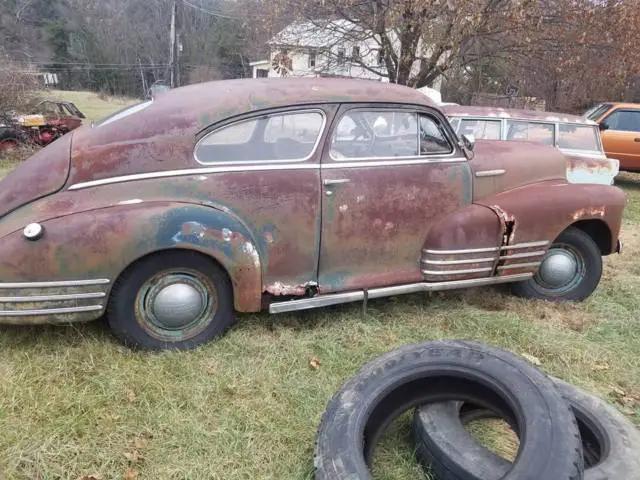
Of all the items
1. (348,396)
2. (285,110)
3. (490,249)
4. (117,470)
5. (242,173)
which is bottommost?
(117,470)

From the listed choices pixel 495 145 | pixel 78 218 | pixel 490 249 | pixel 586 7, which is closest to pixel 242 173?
pixel 78 218

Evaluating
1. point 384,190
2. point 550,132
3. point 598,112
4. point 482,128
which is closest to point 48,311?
point 384,190

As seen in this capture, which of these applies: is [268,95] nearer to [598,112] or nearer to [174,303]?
[174,303]

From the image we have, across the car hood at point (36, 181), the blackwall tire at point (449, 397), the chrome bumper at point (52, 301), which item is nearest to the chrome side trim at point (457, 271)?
the blackwall tire at point (449, 397)

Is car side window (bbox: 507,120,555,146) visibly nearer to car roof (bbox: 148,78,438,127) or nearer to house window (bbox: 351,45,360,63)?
car roof (bbox: 148,78,438,127)

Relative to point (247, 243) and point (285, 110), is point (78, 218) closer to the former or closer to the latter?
point (247, 243)

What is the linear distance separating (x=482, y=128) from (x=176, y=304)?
5485 millimetres

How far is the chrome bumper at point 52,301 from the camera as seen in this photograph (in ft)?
9.83

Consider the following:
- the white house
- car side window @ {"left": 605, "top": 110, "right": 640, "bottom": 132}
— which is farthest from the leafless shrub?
car side window @ {"left": 605, "top": 110, "right": 640, "bottom": 132}

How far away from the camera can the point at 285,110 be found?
351 cm

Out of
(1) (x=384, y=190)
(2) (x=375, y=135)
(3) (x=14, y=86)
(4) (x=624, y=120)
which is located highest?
(3) (x=14, y=86)

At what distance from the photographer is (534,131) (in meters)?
7.41

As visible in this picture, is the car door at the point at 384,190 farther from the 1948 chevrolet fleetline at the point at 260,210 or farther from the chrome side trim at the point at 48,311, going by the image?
the chrome side trim at the point at 48,311

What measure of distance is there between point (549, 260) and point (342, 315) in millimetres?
1824
